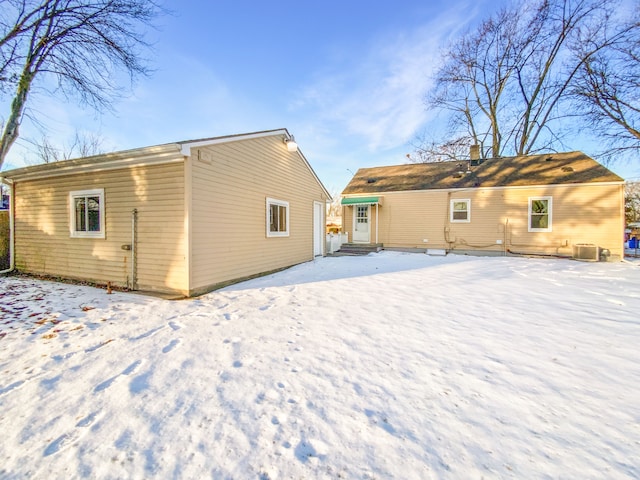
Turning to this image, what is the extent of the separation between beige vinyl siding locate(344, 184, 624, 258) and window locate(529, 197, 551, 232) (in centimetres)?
18

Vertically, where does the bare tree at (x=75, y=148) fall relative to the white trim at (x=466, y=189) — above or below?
above

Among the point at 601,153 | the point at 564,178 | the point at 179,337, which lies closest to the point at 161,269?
the point at 179,337

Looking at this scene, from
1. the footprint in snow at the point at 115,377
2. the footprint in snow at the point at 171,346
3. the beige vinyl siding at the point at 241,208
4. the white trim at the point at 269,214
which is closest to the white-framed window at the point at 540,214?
the beige vinyl siding at the point at 241,208

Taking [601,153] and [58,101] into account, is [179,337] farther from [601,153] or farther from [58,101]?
[601,153]

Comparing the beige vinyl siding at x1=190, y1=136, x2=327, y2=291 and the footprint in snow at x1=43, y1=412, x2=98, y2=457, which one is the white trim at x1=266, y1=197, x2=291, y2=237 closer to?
the beige vinyl siding at x1=190, y1=136, x2=327, y2=291

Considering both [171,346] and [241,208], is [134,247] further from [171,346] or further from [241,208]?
[171,346]

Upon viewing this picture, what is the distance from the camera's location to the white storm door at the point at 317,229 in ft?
38.3

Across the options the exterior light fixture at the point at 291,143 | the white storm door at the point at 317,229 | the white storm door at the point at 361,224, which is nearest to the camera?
the exterior light fixture at the point at 291,143

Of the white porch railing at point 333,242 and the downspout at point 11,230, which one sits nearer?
the downspout at point 11,230

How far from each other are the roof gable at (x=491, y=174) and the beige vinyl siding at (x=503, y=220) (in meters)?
0.37

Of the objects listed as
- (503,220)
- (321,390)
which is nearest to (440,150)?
(503,220)

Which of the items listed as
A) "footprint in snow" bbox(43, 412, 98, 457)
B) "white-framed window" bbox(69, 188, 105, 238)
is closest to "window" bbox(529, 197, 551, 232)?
"footprint in snow" bbox(43, 412, 98, 457)

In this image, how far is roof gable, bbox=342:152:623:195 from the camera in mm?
12172

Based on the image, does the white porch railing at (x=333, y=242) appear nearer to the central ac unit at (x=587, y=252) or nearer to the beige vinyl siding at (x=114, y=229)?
the beige vinyl siding at (x=114, y=229)
